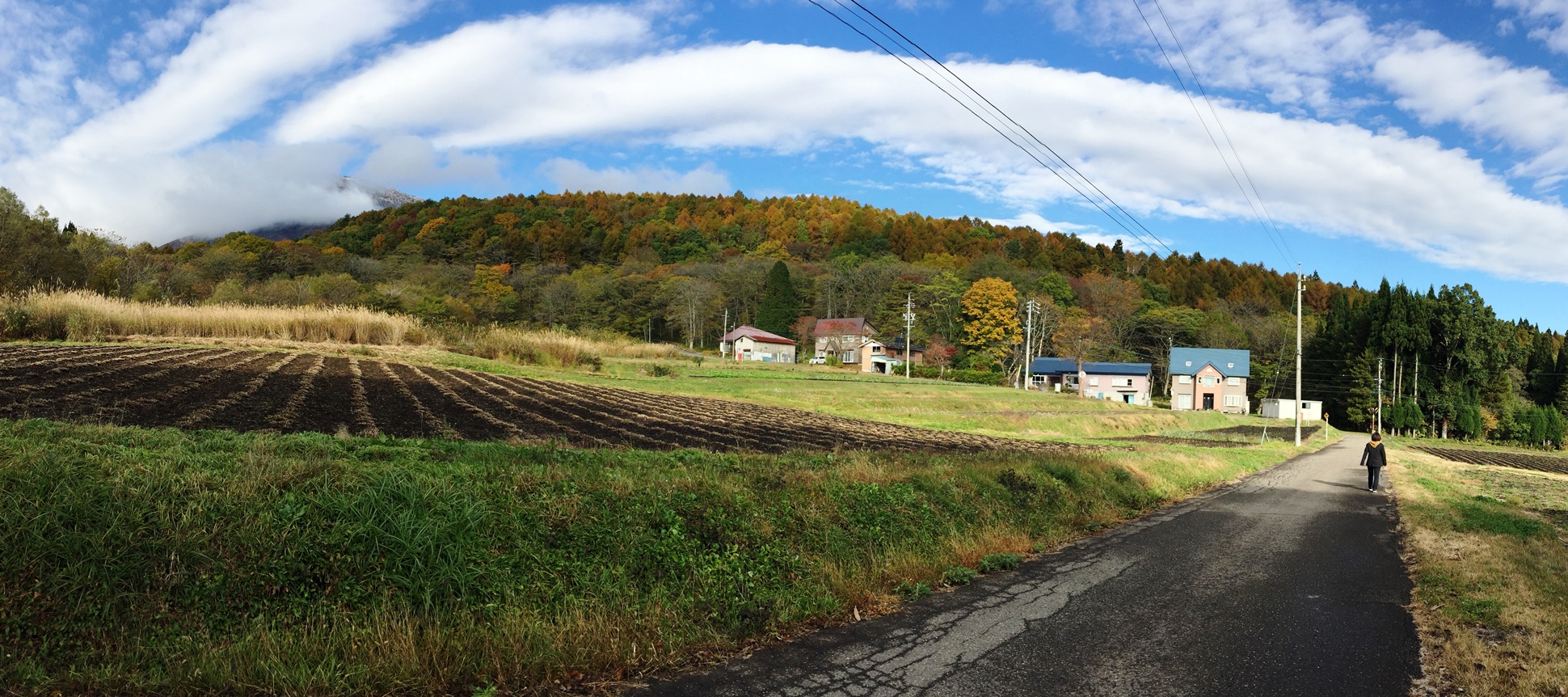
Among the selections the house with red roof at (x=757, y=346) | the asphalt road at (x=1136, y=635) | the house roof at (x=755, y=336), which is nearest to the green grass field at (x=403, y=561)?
the asphalt road at (x=1136, y=635)

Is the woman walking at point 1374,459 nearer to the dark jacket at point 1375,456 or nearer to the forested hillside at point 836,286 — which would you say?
the dark jacket at point 1375,456

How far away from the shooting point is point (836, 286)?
345 feet

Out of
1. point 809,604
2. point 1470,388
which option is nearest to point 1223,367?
point 1470,388

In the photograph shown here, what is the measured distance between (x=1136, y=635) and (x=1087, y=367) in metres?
80.7

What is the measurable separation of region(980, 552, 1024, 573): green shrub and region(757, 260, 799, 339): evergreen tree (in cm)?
9232

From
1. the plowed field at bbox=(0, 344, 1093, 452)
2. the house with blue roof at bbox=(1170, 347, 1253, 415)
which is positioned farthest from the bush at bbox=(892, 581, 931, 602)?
the house with blue roof at bbox=(1170, 347, 1253, 415)

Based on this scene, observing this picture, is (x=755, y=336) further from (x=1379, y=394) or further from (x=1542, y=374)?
(x=1542, y=374)

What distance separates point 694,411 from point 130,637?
1751cm

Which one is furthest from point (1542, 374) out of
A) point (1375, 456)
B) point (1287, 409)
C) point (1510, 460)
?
point (1375, 456)

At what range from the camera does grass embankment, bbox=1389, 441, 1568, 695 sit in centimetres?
534

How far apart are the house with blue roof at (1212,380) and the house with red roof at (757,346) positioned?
1671 inches

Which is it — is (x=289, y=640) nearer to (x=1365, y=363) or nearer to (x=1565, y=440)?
(x=1365, y=363)

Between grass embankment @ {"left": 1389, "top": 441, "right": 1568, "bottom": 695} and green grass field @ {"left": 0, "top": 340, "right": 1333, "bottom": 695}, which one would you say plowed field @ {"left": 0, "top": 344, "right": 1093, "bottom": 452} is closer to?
green grass field @ {"left": 0, "top": 340, "right": 1333, "bottom": 695}

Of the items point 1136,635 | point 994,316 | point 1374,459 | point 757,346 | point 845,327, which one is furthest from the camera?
point 757,346
